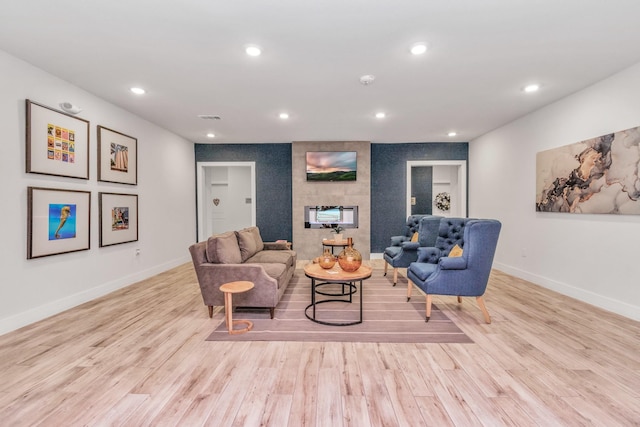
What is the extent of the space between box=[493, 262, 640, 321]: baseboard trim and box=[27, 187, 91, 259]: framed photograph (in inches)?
249

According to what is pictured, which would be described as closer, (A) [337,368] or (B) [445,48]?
(A) [337,368]

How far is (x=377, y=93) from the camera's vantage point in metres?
3.74

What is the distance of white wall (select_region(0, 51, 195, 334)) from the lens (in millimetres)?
2811

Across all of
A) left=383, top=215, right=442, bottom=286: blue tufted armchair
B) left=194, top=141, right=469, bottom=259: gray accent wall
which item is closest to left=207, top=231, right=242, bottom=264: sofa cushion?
left=383, top=215, right=442, bottom=286: blue tufted armchair

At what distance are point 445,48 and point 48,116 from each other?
13.9 ft

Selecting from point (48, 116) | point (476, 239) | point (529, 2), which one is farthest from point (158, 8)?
point (476, 239)

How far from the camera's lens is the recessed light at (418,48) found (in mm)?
2588

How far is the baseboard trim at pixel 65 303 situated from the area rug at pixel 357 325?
195cm

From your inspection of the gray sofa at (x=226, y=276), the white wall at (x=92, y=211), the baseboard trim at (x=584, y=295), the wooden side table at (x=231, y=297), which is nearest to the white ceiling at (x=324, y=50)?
the white wall at (x=92, y=211)

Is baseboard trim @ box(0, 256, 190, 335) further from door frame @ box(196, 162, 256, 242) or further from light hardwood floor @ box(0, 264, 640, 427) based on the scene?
door frame @ box(196, 162, 256, 242)

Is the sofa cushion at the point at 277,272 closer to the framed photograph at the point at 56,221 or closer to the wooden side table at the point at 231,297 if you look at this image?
the wooden side table at the point at 231,297

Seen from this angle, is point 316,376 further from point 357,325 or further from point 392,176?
Answer: point 392,176

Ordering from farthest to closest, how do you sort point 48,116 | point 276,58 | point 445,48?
point 48,116 → point 276,58 → point 445,48

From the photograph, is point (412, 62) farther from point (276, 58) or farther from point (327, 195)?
point (327, 195)
